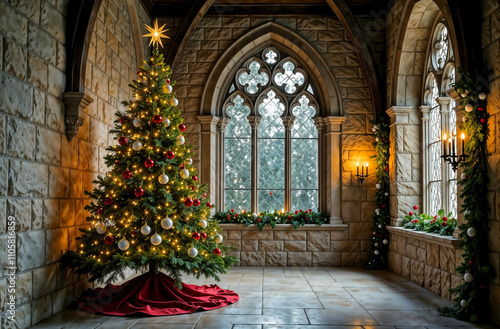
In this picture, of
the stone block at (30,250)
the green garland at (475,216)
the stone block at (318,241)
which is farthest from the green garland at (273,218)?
the stone block at (30,250)

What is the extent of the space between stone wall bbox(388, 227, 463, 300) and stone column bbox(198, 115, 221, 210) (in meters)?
2.92

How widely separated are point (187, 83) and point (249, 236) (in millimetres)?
2740

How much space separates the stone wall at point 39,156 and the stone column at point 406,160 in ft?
13.8

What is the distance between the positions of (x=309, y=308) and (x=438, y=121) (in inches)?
129

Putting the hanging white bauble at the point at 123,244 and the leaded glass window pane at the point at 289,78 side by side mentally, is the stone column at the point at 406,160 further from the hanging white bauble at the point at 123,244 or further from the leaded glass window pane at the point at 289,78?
the hanging white bauble at the point at 123,244

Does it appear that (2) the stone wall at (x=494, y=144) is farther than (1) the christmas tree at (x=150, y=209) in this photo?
No

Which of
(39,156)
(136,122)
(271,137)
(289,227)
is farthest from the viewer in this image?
(271,137)

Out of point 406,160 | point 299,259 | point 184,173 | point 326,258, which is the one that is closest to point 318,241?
point 326,258

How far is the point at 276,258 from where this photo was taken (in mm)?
7770

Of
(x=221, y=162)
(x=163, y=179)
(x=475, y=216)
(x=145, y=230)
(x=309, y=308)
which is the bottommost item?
(x=309, y=308)

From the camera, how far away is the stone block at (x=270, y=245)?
7781 mm

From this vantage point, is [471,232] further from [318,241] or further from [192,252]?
[318,241]

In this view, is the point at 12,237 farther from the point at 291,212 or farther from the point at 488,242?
the point at 291,212

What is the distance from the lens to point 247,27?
804 cm
